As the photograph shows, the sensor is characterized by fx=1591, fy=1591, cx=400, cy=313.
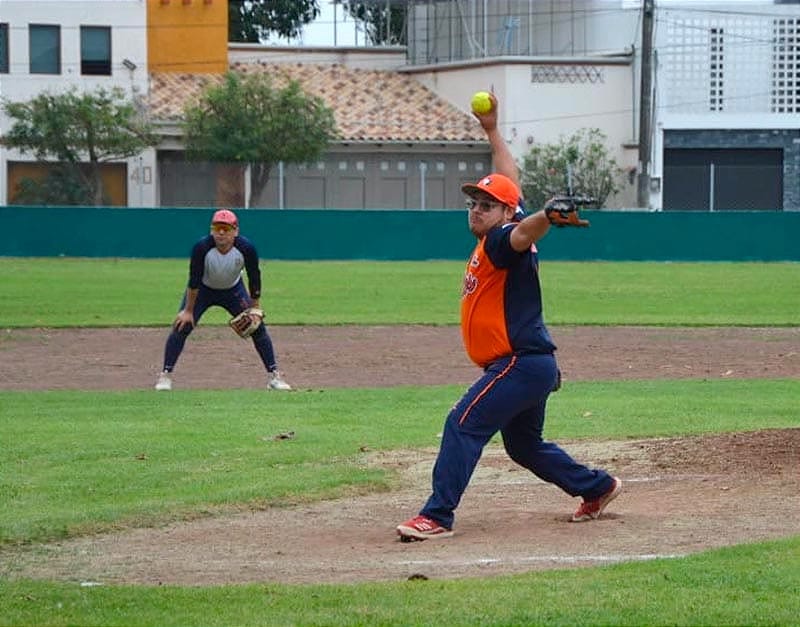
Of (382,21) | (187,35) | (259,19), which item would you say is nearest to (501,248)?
(187,35)

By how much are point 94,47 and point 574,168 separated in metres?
17.1

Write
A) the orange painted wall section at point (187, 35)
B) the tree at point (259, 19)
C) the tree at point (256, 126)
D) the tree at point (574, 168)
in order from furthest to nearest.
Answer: the tree at point (259, 19) < the orange painted wall section at point (187, 35) < the tree at point (574, 168) < the tree at point (256, 126)

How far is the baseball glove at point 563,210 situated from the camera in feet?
24.0

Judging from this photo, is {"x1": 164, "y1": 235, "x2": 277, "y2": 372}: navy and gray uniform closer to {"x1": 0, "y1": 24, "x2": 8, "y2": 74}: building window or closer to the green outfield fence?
the green outfield fence

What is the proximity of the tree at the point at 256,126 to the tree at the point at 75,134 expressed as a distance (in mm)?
2046

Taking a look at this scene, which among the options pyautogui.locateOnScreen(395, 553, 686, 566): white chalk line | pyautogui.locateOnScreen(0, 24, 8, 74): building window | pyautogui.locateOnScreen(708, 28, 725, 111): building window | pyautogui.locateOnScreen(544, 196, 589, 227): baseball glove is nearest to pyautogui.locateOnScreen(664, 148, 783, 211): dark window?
pyautogui.locateOnScreen(708, 28, 725, 111): building window

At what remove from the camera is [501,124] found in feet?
184

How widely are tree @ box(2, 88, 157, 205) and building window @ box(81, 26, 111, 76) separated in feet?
15.0

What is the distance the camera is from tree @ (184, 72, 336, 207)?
165 ft

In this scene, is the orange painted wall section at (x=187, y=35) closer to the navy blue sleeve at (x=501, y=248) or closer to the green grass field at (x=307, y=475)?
the green grass field at (x=307, y=475)

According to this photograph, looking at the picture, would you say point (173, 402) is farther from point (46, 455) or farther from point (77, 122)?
point (77, 122)

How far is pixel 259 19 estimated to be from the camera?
69688mm

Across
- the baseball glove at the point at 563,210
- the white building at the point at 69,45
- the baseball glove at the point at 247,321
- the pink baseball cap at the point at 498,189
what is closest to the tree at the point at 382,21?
the white building at the point at 69,45

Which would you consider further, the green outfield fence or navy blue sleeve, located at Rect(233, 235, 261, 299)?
the green outfield fence
